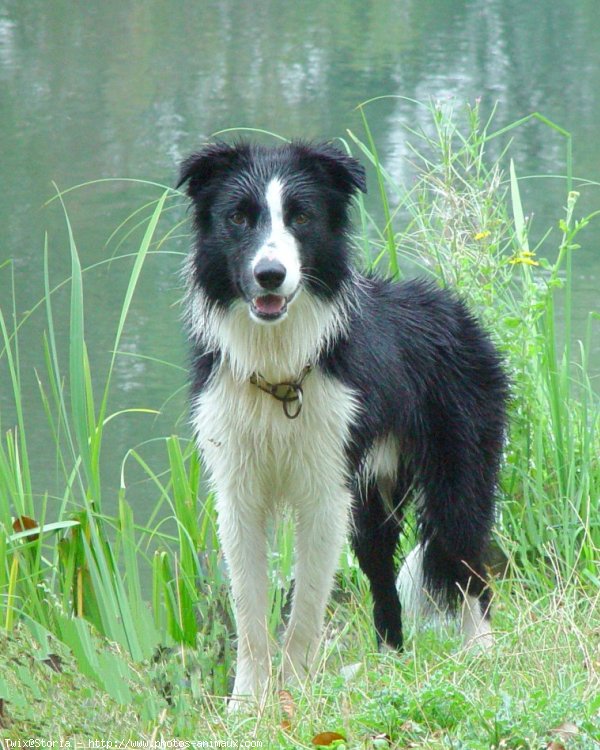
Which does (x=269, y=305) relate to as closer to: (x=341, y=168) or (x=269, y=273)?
(x=269, y=273)

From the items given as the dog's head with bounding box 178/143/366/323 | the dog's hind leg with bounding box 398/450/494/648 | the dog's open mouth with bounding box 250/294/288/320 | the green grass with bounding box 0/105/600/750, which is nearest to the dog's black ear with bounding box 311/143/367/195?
the dog's head with bounding box 178/143/366/323

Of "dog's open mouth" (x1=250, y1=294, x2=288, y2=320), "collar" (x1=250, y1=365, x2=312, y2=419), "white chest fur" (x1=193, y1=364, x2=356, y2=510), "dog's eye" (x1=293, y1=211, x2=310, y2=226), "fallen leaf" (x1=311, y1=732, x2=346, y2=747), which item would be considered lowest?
"fallen leaf" (x1=311, y1=732, x2=346, y2=747)

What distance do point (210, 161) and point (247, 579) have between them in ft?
4.37

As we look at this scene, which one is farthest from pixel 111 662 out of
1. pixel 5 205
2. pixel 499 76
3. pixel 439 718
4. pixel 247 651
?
pixel 499 76

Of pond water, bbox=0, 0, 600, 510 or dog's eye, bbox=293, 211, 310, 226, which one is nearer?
dog's eye, bbox=293, 211, 310, 226

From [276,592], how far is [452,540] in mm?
737

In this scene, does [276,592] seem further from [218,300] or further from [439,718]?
[439,718]

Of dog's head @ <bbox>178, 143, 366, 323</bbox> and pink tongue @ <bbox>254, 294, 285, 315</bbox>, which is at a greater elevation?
dog's head @ <bbox>178, 143, 366, 323</bbox>

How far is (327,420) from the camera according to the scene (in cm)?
365

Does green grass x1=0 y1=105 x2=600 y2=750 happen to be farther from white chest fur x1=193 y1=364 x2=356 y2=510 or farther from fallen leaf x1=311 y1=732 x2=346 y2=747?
white chest fur x1=193 y1=364 x2=356 y2=510

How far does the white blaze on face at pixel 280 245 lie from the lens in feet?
10.8

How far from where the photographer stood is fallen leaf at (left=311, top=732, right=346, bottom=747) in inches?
110

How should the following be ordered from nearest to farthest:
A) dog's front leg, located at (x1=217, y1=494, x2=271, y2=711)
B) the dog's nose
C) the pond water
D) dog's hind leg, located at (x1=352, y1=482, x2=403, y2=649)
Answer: the dog's nose, dog's front leg, located at (x1=217, y1=494, x2=271, y2=711), dog's hind leg, located at (x1=352, y1=482, x2=403, y2=649), the pond water

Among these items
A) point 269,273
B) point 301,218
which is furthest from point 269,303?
point 301,218
